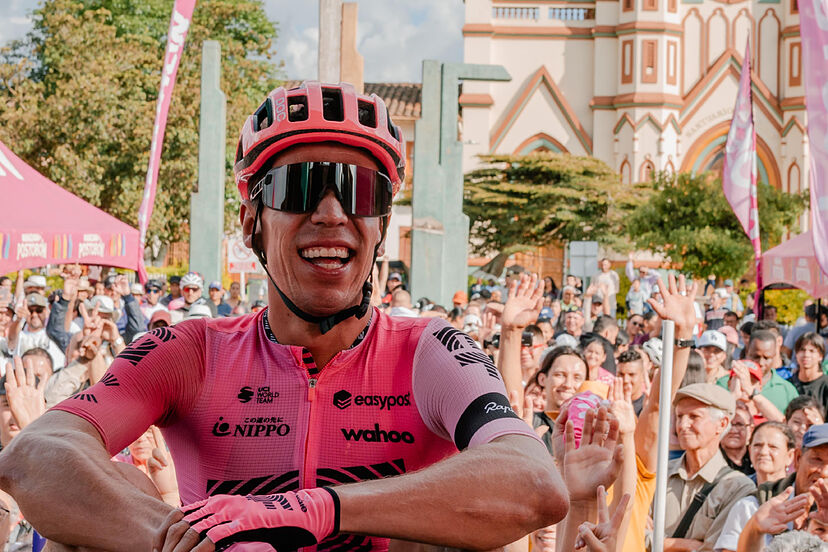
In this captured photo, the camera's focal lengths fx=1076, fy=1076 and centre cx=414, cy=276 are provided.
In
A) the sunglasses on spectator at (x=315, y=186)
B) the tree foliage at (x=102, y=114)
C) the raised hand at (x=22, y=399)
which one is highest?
the tree foliage at (x=102, y=114)

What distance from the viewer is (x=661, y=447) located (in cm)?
372

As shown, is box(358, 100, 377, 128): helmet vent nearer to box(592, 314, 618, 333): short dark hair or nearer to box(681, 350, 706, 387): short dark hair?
box(681, 350, 706, 387): short dark hair

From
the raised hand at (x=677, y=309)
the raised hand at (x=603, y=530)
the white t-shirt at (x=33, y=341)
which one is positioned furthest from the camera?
the white t-shirt at (x=33, y=341)

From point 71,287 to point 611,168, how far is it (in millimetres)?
35379

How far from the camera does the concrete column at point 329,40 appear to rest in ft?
26.8

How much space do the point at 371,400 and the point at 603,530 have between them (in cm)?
96

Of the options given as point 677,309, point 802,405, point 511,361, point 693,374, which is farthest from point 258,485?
point 693,374

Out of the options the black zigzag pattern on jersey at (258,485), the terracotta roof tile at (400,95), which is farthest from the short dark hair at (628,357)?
the terracotta roof tile at (400,95)

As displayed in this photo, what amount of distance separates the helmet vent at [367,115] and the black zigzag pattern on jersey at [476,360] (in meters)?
0.50

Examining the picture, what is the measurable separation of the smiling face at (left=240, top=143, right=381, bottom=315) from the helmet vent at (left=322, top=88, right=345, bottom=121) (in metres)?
0.06

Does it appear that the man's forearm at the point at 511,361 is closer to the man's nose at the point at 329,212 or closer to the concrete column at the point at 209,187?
the man's nose at the point at 329,212

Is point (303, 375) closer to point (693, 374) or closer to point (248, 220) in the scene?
point (248, 220)

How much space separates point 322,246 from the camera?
6.93 feet

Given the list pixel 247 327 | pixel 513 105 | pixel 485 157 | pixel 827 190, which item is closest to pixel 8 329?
pixel 827 190
